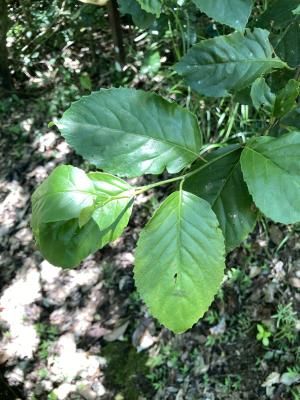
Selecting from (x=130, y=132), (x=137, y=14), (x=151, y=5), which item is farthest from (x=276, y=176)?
(x=137, y=14)

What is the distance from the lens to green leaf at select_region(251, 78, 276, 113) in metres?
0.92

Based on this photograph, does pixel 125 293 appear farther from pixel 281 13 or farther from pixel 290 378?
pixel 281 13

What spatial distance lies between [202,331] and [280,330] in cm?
37

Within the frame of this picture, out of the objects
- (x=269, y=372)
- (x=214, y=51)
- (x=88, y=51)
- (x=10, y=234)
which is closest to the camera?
(x=214, y=51)

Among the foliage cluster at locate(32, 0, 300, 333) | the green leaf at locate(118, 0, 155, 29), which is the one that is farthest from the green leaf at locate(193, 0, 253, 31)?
the green leaf at locate(118, 0, 155, 29)

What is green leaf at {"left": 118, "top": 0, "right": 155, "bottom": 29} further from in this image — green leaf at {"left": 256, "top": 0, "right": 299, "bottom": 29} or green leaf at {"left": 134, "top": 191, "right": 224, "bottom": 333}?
green leaf at {"left": 134, "top": 191, "right": 224, "bottom": 333}

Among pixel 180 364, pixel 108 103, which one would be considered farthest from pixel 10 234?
pixel 108 103

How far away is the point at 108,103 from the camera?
0.87 meters

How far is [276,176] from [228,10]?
0.41m

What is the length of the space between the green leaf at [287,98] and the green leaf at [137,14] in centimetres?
94

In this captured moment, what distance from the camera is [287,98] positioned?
861 millimetres

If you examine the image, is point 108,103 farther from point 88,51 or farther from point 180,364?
point 88,51

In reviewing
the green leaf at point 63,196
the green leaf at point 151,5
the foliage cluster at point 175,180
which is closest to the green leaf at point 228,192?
the foliage cluster at point 175,180

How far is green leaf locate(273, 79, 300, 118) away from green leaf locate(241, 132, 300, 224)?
3.2 inches
